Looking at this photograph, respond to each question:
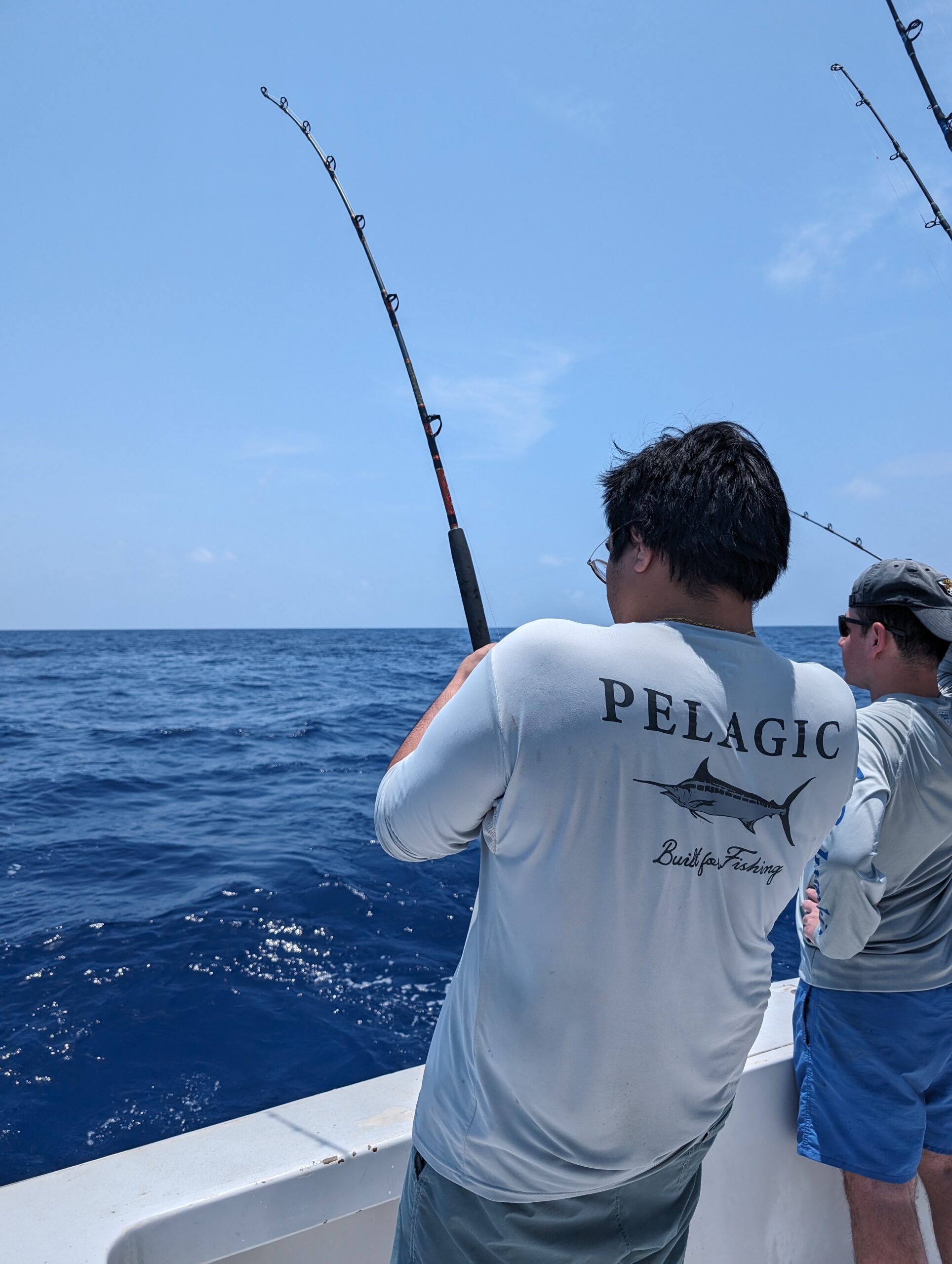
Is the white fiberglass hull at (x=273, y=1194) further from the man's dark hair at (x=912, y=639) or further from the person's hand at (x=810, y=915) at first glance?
the man's dark hair at (x=912, y=639)

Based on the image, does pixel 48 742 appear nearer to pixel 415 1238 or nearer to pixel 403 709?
pixel 403 709

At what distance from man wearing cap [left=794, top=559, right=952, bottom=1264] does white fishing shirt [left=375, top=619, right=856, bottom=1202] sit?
0.60 m

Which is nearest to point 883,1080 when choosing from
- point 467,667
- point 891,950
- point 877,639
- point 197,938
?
point 891,950

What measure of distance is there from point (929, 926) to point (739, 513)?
113cm

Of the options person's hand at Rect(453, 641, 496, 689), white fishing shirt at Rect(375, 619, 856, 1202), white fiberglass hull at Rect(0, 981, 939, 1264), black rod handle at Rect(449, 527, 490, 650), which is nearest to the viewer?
white fishing shirt at Rect(375, 619, 856, 1202)

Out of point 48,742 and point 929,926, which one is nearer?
point 929,926

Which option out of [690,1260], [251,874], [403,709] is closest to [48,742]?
[403,709]

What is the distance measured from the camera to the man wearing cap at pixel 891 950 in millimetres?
1409

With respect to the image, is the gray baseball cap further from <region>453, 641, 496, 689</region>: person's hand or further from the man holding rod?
<region>453, 641, 496, 689</region>: person's hand

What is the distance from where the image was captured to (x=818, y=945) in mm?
1461

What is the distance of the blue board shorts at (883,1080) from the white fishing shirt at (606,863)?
0.80 metres

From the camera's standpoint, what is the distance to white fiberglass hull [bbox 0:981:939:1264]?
3.83 ft

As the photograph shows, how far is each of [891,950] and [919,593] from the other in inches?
27.5

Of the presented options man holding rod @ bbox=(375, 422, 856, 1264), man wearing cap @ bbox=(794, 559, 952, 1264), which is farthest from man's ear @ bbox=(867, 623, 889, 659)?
man holding rod @ bbox=(375, 422, 856, 1264)
